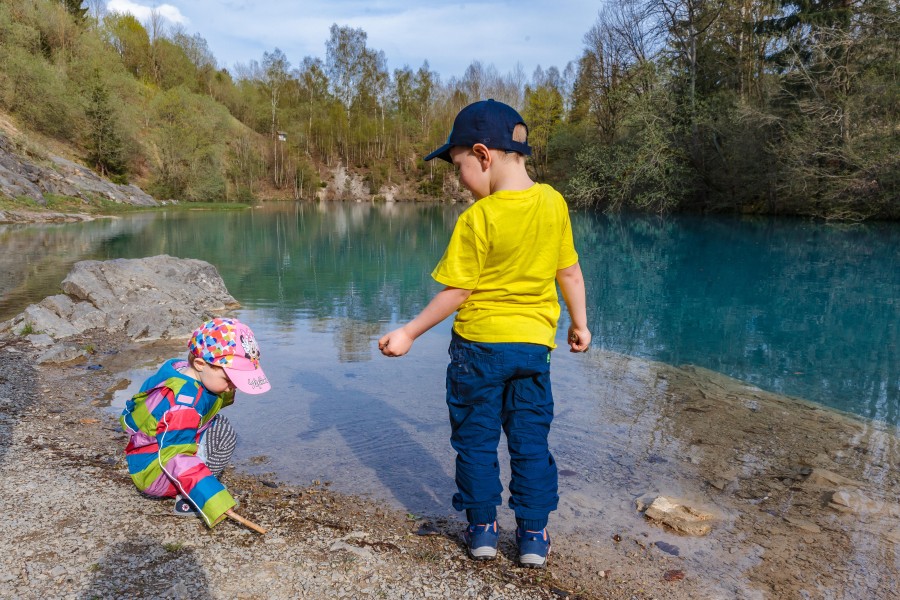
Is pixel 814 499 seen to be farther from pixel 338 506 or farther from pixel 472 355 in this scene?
pixel 338 506

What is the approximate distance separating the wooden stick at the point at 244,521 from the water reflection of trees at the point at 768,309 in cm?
533

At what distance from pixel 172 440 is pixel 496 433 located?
58.9 inches

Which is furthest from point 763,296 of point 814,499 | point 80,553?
point 80,553

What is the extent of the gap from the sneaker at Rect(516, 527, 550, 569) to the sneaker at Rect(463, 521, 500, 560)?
11 cm

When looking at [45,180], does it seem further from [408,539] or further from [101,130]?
[408,539]

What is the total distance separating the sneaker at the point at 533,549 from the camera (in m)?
2.52

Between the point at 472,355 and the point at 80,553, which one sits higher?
the point at 472,355

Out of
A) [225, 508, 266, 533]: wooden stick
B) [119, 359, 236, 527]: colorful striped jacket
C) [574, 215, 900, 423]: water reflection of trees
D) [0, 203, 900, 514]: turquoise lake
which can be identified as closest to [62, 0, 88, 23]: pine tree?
[0, 203, 900, 514]: turquoise lake

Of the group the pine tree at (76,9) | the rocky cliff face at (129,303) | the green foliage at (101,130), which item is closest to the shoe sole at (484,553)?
the rocky cliff face at (129,303)

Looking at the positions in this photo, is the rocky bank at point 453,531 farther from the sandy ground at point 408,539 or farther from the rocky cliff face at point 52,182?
the rocky cliff face at point 52,182

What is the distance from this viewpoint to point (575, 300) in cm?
278

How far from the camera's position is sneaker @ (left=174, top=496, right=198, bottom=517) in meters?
2.79

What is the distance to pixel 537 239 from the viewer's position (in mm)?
2480

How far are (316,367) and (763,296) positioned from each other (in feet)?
29.5
